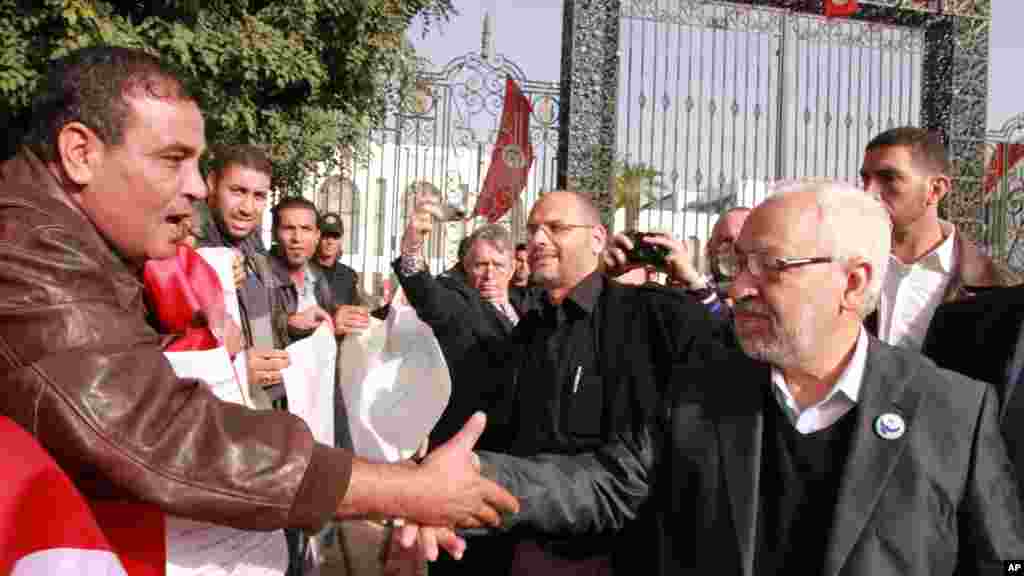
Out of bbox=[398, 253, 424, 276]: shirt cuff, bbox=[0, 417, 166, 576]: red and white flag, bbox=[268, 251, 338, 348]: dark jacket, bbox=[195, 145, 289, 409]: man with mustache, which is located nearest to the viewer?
bbox=[0, 417, 166, 576]: red and white flag

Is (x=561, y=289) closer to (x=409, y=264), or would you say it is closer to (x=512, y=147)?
(x=409, y=264)

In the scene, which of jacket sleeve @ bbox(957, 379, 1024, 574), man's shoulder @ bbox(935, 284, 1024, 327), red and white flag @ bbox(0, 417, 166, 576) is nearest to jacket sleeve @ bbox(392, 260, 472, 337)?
man's shoulder @ bbox(935, 284, 1024, 327)

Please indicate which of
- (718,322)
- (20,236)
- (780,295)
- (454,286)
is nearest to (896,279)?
(718,322)

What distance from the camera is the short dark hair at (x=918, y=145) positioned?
3873mm

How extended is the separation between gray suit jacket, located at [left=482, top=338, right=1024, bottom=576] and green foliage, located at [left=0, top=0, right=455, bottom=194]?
187 inches

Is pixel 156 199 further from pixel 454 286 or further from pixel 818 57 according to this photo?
pixel 818 57

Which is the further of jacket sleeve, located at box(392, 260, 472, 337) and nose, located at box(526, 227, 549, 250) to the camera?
jacket sleeve, located at box(392, 260, 472, 337)

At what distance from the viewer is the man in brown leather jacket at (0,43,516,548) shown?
1772mm

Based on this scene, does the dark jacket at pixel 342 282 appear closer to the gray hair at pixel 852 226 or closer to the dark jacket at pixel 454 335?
the dark jacket at pixel 454 335

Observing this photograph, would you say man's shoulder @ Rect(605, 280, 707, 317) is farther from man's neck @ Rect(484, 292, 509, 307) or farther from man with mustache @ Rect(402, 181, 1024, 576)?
man's neck @ Rect(484, 292, 509, 307)

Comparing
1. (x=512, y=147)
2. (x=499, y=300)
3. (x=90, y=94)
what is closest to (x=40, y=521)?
(x=90, y=94)

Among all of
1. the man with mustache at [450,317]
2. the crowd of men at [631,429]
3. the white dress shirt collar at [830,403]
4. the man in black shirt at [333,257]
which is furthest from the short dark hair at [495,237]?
the white dress shirt collar at [830,403]

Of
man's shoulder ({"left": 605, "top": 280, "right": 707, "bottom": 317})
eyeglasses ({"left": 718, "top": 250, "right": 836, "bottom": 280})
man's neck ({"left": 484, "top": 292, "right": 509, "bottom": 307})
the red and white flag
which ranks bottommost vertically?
the red and white flag

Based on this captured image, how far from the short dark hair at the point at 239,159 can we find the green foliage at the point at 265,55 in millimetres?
2343
